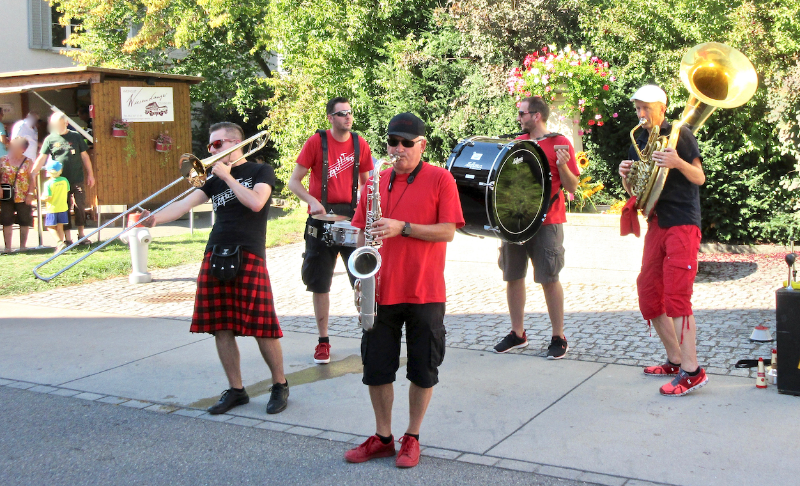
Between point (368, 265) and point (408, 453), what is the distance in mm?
971

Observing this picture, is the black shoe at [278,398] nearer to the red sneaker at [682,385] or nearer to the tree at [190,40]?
the red sneaker at [682,385]

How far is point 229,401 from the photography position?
4965 millimetres

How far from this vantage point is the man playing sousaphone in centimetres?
580

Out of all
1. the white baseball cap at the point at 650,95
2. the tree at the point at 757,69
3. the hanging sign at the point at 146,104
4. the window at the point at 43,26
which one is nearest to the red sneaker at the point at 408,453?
the white baseball cap at the point at 650,95

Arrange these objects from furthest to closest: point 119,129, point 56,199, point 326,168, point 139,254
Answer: point 119,129
point 56,199
point 139,254
point 326,168

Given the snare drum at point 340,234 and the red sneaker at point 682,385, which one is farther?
the snare drum at point 340,234

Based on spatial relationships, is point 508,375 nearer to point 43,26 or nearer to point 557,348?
point 557,348

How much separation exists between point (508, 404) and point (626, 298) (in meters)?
3.32

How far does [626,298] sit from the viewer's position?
7.86 meters

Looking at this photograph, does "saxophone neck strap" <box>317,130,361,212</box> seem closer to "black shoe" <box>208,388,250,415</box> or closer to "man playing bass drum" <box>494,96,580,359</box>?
"man playing bass drum" <box>494,96,580,359</box>

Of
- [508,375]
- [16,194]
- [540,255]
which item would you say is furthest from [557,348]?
[16,194]

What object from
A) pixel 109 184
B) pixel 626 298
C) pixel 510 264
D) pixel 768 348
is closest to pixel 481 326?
pixel 510 264

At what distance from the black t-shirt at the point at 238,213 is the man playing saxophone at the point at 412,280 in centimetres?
107

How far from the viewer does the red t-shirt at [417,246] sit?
402cm
